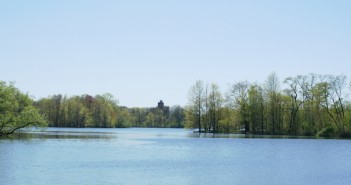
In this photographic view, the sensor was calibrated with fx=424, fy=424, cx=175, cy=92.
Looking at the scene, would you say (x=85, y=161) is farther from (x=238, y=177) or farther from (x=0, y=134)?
(x=0, y=134)

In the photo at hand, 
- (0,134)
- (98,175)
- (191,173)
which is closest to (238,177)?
(191,173)

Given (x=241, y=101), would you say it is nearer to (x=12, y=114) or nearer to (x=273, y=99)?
(x=273, y=99)

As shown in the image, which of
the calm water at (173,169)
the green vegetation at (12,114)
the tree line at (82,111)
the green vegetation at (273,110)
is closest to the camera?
the calm water at (173,169)

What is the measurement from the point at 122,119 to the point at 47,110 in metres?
30.8

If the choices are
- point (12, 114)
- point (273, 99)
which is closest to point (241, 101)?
point (273, 99)

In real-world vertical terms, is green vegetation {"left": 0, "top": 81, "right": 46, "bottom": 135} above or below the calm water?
above

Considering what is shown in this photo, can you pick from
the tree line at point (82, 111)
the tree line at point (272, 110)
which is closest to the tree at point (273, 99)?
the tree line at point (272, 110)

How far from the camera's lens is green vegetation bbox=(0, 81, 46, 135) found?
60.1 metres

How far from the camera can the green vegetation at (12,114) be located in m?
60.1

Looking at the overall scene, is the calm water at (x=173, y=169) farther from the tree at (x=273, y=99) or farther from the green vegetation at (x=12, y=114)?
the tree at (x=273, y=99)

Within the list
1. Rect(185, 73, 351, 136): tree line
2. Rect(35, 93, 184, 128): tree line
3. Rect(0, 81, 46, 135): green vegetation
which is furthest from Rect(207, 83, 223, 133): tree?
Rect(35, 93, 184, 128): tree line

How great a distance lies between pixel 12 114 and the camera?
A: 200 feet

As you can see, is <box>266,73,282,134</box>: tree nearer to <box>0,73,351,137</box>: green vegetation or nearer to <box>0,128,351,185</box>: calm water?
<box>0,73,351,137</box>: green vegetation

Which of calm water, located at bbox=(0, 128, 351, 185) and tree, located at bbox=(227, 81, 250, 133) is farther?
tree, located at bbox=(227, 81, 250, 133)
